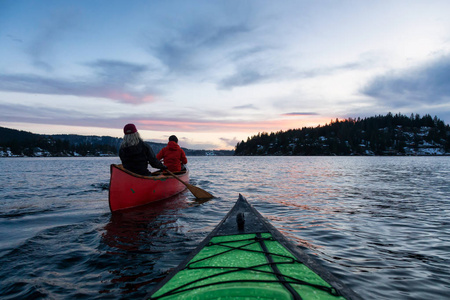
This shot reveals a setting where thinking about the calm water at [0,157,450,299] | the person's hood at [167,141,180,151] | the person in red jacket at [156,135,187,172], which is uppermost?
the person's hood at [167,141,180,151]

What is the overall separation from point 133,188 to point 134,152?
4.39ft

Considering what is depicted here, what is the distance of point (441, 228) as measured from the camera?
6.96 m

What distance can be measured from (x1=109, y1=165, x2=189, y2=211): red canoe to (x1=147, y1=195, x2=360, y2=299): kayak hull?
4970 millimetres

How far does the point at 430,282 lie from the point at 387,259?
2.94 feet

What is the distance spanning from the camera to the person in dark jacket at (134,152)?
8.85 m

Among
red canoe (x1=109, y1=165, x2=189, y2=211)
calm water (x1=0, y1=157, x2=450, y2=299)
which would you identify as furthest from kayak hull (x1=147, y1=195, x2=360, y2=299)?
red canoe (x1=109, y1=165, x2=189, y2=211)

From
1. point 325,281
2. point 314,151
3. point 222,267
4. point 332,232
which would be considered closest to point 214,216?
point 332,232

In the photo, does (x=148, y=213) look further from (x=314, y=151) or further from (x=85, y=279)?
(x=314, y=151)

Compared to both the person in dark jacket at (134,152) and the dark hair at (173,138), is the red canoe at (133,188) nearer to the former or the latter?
the person in dark jacket at (134,152)

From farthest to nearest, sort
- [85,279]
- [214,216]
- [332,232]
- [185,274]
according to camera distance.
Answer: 1. [214,216]
2. [332,232]
3. [85,279]
4. [185,274]

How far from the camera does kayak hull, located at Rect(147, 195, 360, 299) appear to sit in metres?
2.45

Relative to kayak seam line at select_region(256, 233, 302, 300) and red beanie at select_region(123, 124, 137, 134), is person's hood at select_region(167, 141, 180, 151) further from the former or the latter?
kayak seam line at select_region(256, 233, 302, 300)

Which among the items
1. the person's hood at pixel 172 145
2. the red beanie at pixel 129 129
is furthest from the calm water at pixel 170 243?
the person's hood at pixel 172 145

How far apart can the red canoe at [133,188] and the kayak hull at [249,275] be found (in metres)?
4.97
